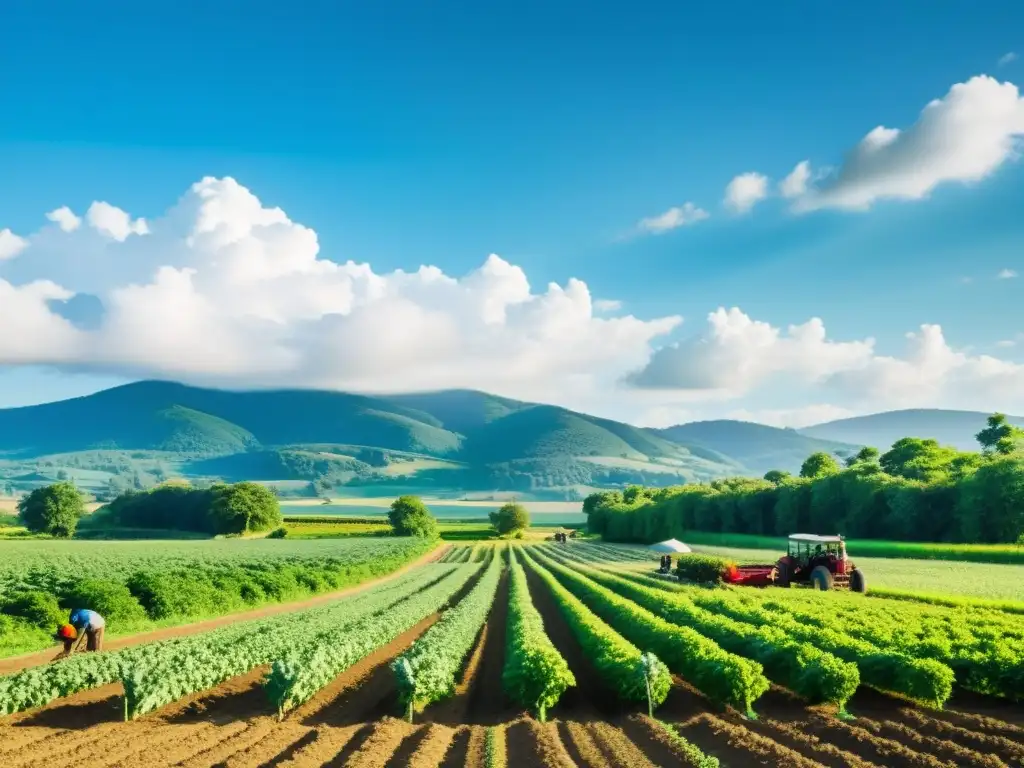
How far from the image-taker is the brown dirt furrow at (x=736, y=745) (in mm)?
11680

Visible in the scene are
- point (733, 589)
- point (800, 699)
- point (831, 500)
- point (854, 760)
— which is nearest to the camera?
point (854, 760)

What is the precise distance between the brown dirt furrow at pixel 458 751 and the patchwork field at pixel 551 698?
0.21ft

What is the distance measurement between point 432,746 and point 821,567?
92.2 feet

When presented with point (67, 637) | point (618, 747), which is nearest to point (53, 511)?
point (67, 637)

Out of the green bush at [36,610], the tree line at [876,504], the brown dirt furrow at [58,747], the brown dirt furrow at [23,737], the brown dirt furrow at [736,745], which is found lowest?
the green bush at [36,610]

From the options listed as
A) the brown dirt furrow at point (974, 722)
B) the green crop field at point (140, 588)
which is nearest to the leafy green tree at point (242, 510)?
the green crop field at point (140, 588)

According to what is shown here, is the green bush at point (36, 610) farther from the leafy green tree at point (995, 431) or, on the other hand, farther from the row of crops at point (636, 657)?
the leafy green tree at point (995, 431)

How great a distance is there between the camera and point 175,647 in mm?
20047

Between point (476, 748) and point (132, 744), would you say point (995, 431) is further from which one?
point (132, 744)

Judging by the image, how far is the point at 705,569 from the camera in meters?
41.1

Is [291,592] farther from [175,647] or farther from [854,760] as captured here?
[854,760]

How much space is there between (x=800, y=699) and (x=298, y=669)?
11526 mm

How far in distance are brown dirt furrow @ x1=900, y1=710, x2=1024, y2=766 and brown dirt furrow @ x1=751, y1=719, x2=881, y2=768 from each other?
7.18 feet

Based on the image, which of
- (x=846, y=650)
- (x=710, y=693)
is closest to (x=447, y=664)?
(x=710, y=693)
